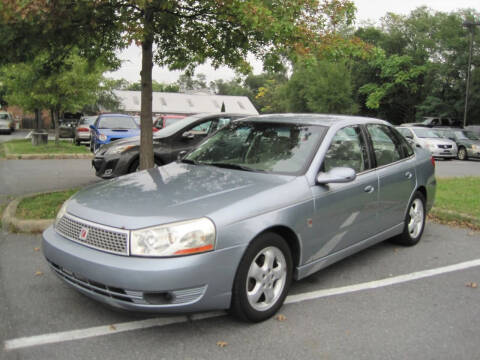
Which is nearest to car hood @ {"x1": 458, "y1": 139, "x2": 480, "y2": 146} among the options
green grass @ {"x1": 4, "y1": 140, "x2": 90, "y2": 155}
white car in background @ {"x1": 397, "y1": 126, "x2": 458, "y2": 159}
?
white car in background @ {"x1": 397, "y1": 126, "x2": 458, "y2": 159}

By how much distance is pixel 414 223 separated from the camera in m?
5.60

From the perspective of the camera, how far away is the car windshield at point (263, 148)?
164 inches

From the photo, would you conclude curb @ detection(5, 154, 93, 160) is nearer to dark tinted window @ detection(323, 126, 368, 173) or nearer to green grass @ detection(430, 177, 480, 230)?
green grass @ detection(430, 177, 480, 230)

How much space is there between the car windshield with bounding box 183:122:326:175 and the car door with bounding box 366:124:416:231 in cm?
96

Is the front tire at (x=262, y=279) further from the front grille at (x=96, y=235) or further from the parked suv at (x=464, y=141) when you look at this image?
the parked suv at (x=464, y=141)

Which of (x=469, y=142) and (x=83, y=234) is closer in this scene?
(x=83, y=234)

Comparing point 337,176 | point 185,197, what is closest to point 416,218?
point 337,176

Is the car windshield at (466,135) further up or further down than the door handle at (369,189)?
further down

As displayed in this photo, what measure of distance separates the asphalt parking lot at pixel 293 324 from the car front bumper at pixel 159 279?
0.29 meters

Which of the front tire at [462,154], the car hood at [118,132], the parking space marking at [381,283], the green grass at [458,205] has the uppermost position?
the car hood at [118,132]

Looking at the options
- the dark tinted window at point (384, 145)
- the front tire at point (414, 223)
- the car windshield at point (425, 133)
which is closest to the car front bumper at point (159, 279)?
the dark tinted window at point (384, 145)

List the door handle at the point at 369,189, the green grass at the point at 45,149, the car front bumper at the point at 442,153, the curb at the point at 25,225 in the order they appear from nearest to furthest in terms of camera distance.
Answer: the door handle at the point at 369,189
the curb at the point at 25,225
the green grass at the point at 45,149
the car front bumper at the point at 442,153

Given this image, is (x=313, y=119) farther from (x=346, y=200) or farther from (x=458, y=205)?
(x=458, y=205)

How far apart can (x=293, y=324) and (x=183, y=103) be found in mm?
60205
